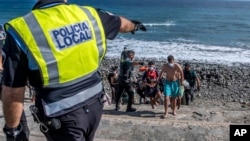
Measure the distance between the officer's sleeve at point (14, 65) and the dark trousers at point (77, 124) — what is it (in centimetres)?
26

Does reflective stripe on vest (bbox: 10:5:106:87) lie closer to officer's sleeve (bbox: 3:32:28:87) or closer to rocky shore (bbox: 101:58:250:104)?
officer's sleeve (bbox: 3:32:28:87)

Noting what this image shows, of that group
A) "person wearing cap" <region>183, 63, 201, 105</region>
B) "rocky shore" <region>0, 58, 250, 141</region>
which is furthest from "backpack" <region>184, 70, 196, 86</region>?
"rocky shore" <region>0, 58, 250, 141</region>

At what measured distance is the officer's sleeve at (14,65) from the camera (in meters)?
2.12

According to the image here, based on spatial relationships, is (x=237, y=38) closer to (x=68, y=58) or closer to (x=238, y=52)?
(x=238, y=52)

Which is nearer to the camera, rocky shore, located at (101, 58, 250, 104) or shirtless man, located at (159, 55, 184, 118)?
shirtless man, located at (159, 55, 184, 118)

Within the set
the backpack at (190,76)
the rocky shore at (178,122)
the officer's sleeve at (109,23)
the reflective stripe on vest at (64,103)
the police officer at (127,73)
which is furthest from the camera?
the backpack at (190,76)

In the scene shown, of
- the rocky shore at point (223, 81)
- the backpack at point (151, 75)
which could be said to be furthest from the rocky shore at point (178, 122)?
the backpack at point (151, 75)

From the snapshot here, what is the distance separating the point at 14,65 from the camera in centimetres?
213

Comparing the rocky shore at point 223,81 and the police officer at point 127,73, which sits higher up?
the police officer at point 127,73

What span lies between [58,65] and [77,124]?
0.35m

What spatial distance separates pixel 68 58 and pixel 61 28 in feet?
0.51

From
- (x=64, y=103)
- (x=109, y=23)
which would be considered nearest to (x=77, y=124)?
(x=64, y=103)

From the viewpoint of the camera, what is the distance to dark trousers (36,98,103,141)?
230 cm

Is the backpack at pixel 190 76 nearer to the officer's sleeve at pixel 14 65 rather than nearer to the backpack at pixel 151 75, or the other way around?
the backpack at pixel 151 75
